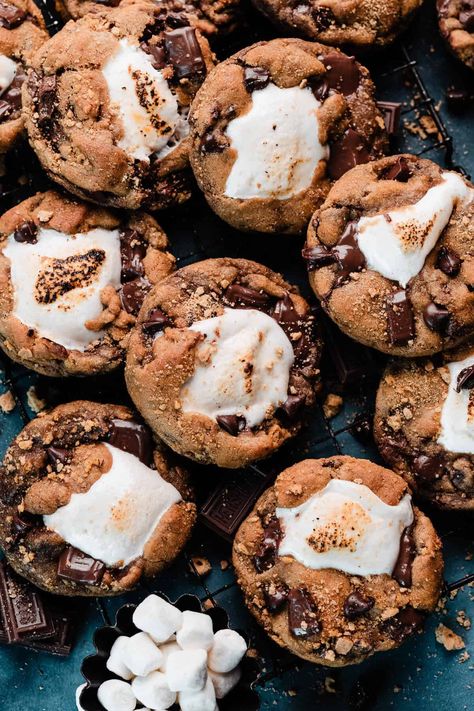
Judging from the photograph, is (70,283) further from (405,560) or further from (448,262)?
(405,560)

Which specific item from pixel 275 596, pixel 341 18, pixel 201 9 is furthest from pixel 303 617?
pixel 201 9

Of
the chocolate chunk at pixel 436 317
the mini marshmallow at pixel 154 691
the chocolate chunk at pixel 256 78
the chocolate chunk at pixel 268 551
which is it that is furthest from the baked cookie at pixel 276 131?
the mini marshmallow at pixel 154 691

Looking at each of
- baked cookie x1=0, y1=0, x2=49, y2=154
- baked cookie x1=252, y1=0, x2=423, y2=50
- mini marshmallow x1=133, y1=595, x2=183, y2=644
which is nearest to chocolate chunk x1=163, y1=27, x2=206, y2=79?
baked cookie x1=252, y1=0, x2=423, y2=50

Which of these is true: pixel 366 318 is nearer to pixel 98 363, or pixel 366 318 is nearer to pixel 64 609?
pixel 98 363

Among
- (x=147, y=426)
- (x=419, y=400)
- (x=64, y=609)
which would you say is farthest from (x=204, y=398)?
(x=64, y=609)

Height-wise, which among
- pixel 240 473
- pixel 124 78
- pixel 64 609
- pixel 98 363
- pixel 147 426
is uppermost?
pixel 124 78

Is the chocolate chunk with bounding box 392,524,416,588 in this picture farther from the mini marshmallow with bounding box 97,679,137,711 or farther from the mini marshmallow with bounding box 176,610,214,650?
the mini marshmallow with bounding box 97,679,137,711
